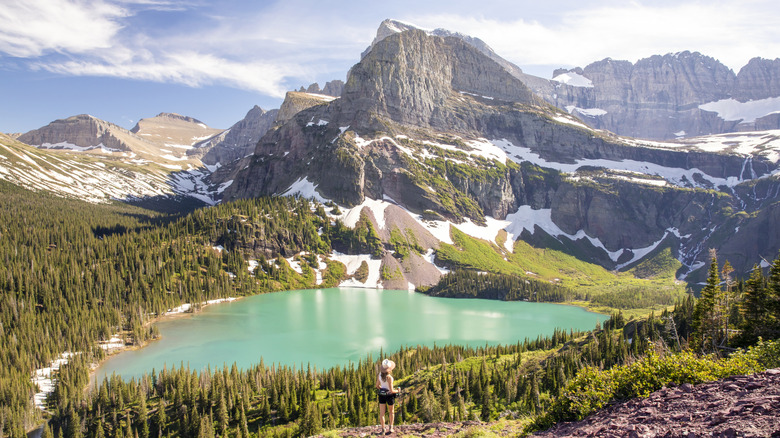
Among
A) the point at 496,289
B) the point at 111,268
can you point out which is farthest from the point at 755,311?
the point at 111,268

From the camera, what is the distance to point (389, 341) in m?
77.8

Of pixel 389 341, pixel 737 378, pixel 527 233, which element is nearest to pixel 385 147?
pixel 527 233

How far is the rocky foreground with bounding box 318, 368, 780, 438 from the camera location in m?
9.55

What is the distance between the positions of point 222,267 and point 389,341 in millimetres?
61839

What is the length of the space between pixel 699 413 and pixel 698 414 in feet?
0.11

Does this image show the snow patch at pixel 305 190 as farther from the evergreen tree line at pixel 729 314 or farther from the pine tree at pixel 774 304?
the pine tree at pixel 774 304

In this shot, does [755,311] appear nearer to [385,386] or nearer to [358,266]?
[385,386]

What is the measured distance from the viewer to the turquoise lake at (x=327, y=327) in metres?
68.7

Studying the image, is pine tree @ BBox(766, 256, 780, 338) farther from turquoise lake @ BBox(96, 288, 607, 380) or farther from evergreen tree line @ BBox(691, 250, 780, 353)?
turquoise lake @ BBox(96, 288, 607, 380)

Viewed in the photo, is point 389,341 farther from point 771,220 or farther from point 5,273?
point 771,220

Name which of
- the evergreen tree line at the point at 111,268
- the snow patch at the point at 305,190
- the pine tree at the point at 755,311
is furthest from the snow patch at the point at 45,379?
the snow patch at the point at 305,190

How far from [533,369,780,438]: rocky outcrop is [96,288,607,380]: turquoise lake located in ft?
185

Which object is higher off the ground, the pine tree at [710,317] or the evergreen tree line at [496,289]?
the pine tree at [710,317]

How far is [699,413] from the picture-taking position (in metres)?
10.7
